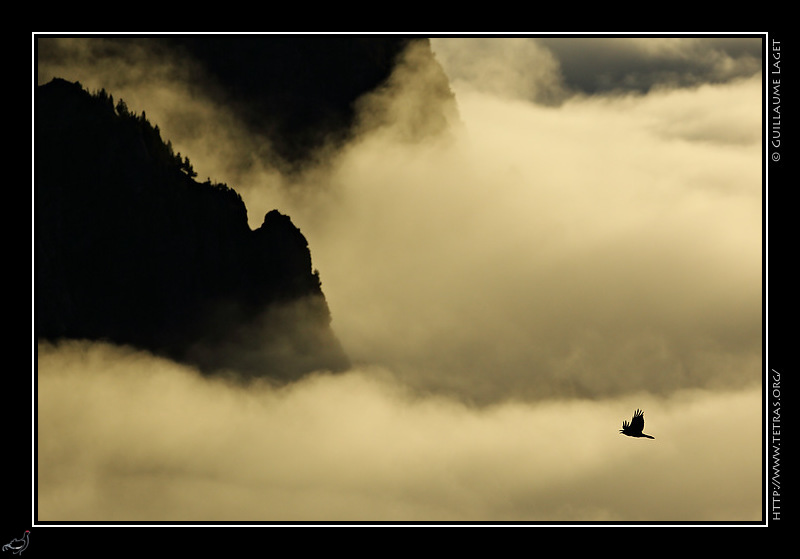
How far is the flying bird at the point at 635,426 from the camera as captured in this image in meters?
15.3

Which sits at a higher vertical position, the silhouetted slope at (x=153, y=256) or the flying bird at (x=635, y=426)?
the silhouetted slope at (x=153, y=256)

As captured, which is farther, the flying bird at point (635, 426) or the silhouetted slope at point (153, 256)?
the silhouetted slope at point (153, 256)

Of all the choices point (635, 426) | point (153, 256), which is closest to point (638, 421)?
point (635, 426)

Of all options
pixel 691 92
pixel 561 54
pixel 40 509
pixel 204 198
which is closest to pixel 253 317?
pixel 204 198

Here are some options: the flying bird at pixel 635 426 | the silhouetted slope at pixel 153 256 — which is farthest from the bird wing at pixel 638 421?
the silhouetted slope at pixel 153 256

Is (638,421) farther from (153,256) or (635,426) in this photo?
(153,256)

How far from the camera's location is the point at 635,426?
15.3 meters

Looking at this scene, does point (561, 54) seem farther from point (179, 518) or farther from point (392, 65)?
point (179, 518)

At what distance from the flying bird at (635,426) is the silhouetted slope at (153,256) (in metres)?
5.84

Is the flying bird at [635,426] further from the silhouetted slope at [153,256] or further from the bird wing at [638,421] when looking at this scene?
the silhouetted slope at [153,256]
